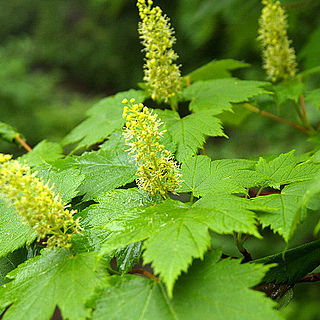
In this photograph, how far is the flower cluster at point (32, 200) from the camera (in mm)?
1473

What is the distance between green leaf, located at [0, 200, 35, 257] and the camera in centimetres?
174

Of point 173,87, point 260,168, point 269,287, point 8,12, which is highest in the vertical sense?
point 8,12

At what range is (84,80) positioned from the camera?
59.3 feet

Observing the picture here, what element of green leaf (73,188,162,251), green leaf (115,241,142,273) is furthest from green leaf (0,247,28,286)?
green leaf (115,241,142,273)

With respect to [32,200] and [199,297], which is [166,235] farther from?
[32,200]

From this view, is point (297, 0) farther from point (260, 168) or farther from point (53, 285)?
point (53, 285)

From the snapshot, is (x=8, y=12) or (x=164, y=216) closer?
(x=164, y=216)

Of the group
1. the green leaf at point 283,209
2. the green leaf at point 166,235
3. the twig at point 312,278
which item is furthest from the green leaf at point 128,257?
the twig at point 312,278

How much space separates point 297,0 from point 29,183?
152 inches

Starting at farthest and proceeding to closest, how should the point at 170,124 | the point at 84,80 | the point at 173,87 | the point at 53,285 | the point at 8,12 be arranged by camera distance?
1. the point at 8,12
2. the point at 84,80
3. the point at 173,87
4. the point at 170,124
5. the point at 53,285

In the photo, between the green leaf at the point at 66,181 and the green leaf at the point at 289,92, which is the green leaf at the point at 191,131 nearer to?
the green leaf at the point at 66,181

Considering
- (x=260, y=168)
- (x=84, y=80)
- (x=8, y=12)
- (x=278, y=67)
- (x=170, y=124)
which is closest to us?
(x=260, y=168)

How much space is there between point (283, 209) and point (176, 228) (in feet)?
1.66

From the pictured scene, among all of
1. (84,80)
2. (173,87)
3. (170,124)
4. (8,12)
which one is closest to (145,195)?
(170,124)
